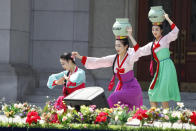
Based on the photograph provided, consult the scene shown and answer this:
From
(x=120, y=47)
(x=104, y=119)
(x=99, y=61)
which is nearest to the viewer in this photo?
(x=104, y=119)

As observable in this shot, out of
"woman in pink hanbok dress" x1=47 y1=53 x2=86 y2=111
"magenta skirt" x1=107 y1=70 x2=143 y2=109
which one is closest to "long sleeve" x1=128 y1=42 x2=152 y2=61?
"magenta skirt" x1=107 y1=70 x2=143 y2=109

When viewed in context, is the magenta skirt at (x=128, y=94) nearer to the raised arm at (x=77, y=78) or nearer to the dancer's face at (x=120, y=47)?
the dancer's face at (x=120, y=47)

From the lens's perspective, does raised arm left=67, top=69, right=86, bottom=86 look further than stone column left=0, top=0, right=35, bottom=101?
No

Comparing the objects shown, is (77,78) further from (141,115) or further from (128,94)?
(141,115)

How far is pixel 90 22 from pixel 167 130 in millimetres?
7213

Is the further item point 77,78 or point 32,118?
point 77,78

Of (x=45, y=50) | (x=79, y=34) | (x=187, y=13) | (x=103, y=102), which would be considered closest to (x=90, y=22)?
(x=79, y=34)

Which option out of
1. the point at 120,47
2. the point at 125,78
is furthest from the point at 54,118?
the point at 120,47

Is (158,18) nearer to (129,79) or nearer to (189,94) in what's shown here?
(129,79)

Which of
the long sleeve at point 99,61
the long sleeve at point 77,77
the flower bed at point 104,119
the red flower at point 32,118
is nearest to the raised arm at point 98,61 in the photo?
the long sleeve at point 99,61

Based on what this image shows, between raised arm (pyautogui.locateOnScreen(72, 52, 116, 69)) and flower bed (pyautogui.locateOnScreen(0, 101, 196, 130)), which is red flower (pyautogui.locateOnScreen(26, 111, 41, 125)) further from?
raised arm (pyautogui.locateOnScreen(72, 52, 116, 69))

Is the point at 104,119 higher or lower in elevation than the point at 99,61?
lower

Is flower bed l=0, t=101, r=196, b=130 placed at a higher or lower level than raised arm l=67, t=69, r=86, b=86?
lower

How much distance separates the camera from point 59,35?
12.1 meters
